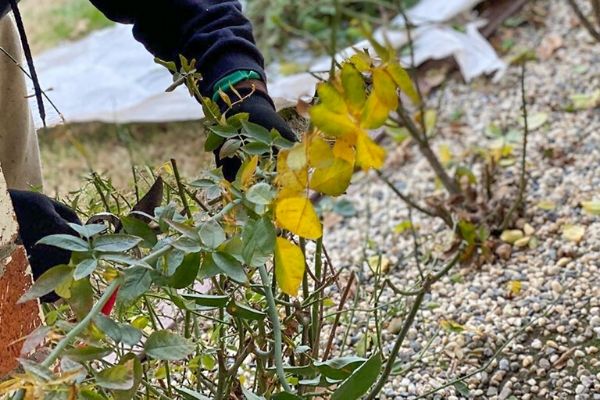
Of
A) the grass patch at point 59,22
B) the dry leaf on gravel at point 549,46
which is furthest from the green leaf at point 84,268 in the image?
the grass patch at point 59,22

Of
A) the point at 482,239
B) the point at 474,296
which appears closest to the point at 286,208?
the point at 474,296

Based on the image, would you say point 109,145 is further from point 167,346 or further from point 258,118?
point 167,346

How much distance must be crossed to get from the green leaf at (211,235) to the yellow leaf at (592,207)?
1098mm

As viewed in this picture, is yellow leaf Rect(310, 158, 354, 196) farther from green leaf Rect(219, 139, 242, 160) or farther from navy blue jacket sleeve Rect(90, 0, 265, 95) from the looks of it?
navy blue jacket sleeve Rect(90, 0, 265, 95)

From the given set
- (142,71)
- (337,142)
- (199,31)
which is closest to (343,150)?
(337,142)

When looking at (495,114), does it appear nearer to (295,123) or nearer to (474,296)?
(474,296)

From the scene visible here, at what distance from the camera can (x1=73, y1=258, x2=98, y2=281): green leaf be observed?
608mm

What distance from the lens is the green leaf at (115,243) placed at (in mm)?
640

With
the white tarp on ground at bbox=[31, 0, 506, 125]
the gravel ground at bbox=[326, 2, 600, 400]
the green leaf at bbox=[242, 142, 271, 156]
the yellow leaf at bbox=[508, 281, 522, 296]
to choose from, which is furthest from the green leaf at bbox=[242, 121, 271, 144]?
the white tarp on ground at bbox=[31, 0, 506, 125]

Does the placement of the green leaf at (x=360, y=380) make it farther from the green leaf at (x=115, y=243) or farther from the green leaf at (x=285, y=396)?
the green leaf at (x=115, y=243)

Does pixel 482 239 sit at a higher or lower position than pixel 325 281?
lower

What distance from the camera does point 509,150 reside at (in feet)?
6.54

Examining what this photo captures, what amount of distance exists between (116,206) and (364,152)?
→ 1.35ft

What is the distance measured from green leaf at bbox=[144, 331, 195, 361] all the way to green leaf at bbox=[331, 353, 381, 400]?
5.6 inches
